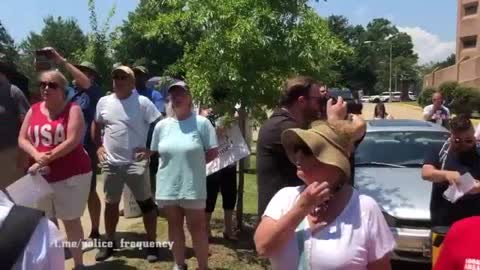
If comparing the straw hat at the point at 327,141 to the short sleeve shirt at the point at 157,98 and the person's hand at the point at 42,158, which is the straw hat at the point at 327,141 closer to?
the person's hand at the point at 42,158

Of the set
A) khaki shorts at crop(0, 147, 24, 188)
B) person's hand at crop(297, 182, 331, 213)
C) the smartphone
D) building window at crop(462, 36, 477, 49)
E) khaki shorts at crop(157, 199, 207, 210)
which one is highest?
building window at crop(462, 36, 477, 49)

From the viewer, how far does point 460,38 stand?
7350 cm

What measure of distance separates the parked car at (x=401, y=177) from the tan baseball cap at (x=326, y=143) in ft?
10.7

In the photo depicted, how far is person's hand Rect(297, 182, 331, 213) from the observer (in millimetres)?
2398

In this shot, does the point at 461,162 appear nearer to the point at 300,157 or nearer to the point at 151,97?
the point at 300,157

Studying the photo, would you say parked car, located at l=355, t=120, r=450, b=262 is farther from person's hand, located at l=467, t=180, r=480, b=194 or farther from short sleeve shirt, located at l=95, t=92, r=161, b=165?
short sleeve shirt, located at l=95, t=92, r=161, b=165

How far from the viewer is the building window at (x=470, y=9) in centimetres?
7200

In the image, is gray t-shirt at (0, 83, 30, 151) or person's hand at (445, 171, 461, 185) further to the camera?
gray t-shirt at (0, 83, 30, 151)

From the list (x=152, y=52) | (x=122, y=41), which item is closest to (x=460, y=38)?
(x=152, y=52)

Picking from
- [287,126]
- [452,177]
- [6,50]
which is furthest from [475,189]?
→ [6,50]

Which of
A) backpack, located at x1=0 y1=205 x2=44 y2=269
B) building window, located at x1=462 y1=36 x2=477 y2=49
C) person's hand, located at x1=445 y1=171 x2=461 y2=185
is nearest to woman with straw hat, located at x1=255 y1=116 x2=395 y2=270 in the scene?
backpack, located at x1=0 y1=205 x2=44 y2=269

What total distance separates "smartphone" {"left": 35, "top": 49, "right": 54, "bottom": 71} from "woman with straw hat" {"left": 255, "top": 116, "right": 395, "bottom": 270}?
3776 mm

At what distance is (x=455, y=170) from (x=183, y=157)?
7.32 ft

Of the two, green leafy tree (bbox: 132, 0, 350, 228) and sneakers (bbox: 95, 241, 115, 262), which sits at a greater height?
green leafy tree (bbox: 132, 0, 350, 228)
